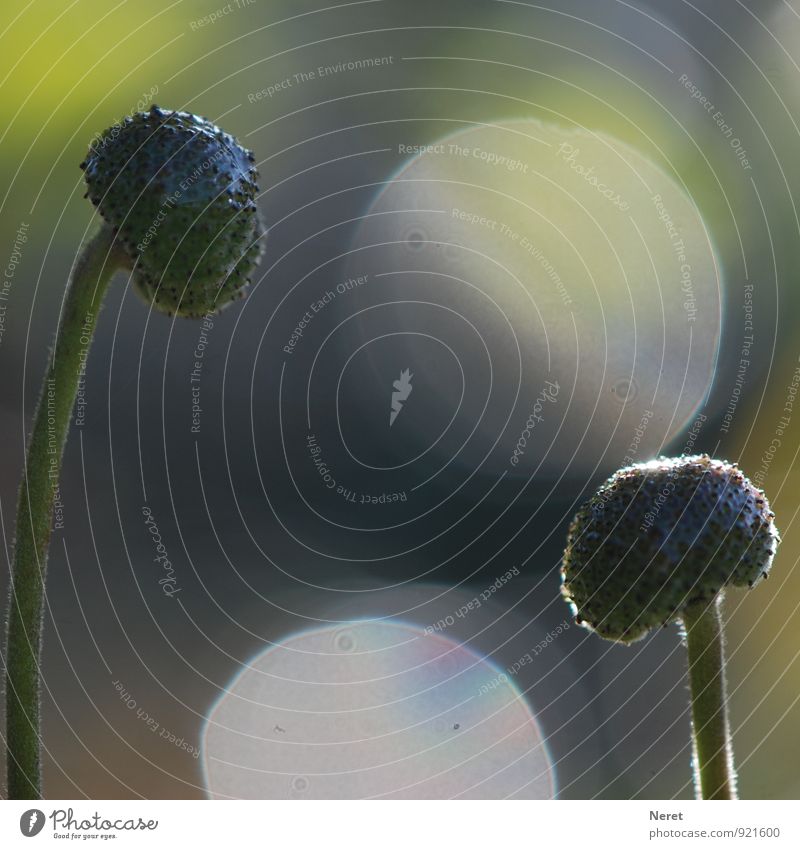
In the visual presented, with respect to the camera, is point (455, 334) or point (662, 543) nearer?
point (662, 543)

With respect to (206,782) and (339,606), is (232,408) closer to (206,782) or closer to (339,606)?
(339,606)

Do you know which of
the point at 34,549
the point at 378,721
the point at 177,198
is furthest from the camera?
the point at 378,721

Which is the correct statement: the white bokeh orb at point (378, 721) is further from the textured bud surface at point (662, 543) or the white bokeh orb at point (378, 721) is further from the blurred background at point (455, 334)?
the textured bud surface at point (662, 543)

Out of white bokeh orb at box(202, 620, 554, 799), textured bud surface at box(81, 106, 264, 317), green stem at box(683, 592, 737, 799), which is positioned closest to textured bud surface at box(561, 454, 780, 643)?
green stem at box(683, 592, 737, 799)

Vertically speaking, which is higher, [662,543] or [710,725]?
[662,543]

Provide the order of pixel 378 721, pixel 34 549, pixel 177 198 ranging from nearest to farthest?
pixel 34 549
pixel 177 198
pixel 378 721

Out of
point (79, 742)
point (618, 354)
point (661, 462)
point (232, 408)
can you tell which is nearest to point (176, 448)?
point (232, 408)

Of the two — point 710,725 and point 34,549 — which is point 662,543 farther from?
point 34,549

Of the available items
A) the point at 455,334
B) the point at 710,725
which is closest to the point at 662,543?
the point at 710,725
